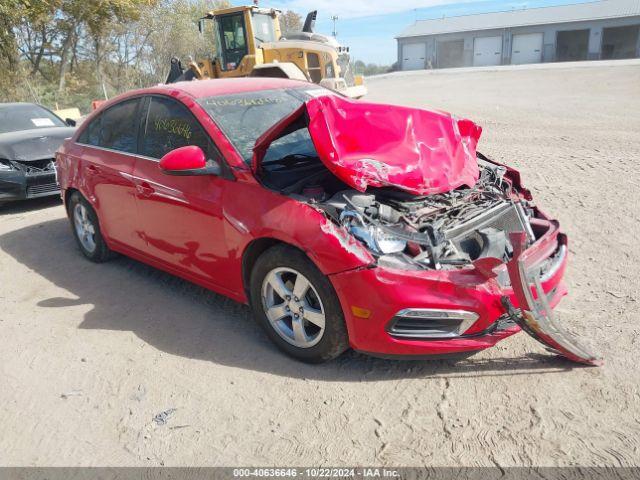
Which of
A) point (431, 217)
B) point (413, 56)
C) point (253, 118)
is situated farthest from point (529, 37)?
point (431, 217)

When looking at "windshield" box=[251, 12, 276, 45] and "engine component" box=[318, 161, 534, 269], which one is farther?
"windshield" box=[251, 12, 276, 45]

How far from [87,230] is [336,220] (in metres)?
3.32

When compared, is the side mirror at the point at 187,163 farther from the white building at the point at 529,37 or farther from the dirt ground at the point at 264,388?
the white building at the point at 529,37

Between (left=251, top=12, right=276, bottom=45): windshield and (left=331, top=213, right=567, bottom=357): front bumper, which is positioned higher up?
(left=251, top=12, right=276, bottom=45): windshield

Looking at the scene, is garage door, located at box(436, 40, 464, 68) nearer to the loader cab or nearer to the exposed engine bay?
the loader cab

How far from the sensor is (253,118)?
4031mm

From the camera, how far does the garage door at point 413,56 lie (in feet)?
189

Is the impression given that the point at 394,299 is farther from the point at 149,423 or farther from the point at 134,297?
the point at 134,297

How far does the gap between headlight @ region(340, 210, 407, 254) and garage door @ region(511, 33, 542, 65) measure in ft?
181

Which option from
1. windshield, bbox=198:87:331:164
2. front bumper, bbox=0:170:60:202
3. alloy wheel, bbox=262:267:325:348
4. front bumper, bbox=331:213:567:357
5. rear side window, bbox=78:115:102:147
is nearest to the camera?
front bumper, bbox=331:213:567:357

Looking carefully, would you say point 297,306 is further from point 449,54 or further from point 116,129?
point 449,54

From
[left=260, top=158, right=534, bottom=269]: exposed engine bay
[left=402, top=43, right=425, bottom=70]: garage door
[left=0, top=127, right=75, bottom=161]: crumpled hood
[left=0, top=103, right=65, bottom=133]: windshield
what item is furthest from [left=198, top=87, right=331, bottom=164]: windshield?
[left=402, top=43, right=425, bottom=70]: garage door

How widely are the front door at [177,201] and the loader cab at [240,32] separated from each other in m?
11.0

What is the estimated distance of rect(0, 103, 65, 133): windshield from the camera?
28.4 feet
